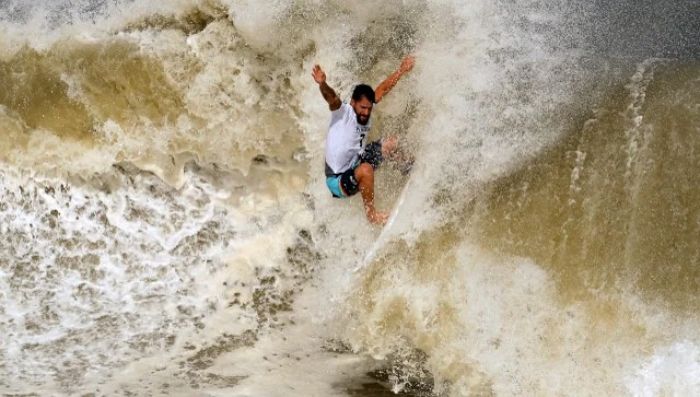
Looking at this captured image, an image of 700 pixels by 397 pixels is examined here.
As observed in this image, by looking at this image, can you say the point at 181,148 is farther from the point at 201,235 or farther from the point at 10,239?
the point at 10,239

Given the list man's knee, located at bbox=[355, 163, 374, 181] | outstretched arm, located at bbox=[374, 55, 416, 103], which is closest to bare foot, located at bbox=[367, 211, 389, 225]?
man's knee, located at bbox=[355, 163, 374, 181]

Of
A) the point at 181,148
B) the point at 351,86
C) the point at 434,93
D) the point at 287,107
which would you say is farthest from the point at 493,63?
the point at 181,148

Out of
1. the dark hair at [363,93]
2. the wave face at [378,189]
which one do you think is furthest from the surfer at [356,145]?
the wave face at [378,189]

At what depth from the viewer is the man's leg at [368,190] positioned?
4.86 metres

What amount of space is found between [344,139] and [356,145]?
0.31 feet

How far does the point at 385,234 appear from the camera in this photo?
5.22 meters

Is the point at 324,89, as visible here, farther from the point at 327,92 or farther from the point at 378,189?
the point at 378,189

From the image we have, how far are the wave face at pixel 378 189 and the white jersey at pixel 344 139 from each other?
15.2 inches

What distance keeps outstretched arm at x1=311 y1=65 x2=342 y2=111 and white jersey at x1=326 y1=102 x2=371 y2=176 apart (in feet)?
0.21

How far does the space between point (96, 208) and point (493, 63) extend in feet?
8.82

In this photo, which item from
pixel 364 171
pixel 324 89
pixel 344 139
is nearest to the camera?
pixel 324 89

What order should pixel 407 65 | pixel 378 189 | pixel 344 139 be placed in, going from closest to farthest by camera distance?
pixel 344 139 → pixel 407 65 → pixel 378 189

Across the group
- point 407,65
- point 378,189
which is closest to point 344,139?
point 378,189

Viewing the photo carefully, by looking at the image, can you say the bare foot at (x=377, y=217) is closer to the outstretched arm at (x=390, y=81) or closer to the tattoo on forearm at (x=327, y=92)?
the outstretched arm at (x=390, y=81)
